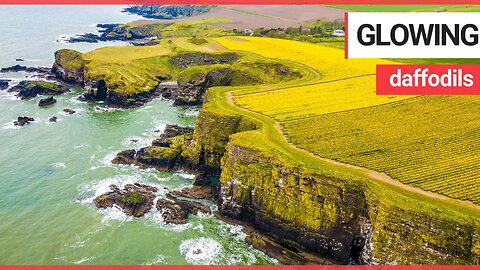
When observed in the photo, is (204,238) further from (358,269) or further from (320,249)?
(358,269)

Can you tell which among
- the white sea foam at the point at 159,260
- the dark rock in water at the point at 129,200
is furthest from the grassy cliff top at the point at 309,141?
the white sea foam at the point at 159,260

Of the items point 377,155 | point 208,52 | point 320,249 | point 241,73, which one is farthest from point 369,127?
point 208,52

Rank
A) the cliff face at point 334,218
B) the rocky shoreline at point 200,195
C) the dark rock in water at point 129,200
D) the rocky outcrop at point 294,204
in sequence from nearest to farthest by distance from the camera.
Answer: the cliff face at point 334,218 < the rocky outcrop at point 294,204 < the rocky shoreline at point 200,195 < the dark rock in water at point 129,200

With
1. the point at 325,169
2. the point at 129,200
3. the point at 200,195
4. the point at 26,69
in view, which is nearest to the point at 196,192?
the point at 200,195

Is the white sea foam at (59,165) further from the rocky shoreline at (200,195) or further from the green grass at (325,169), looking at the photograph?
the green grass at (325,169)

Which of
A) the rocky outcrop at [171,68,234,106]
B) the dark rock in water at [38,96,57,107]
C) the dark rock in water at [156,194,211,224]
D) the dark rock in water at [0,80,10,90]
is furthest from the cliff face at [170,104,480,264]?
the dark rock in water at [0,80,10,90]

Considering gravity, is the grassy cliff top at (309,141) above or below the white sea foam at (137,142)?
above

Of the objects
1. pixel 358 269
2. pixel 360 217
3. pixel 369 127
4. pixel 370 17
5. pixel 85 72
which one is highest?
pixel 370 17

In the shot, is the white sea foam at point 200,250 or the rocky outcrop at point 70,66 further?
the rocky outcrop at point 70,66
